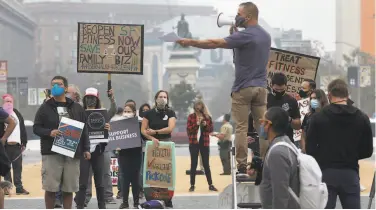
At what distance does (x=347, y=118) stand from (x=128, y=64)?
5.81 meters

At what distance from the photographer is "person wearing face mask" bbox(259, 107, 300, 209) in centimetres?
720

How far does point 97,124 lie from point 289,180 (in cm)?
592

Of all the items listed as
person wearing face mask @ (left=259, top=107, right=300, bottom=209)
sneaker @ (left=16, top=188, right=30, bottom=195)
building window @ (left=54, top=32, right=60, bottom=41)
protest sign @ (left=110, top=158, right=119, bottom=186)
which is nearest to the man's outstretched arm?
person wearing face mask @ (left=259, top=107, right=300, bottom=209)

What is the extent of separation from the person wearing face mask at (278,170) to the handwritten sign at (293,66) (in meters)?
5.24

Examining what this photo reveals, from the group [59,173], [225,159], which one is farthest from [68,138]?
[225,159]

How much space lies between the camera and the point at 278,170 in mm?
7211

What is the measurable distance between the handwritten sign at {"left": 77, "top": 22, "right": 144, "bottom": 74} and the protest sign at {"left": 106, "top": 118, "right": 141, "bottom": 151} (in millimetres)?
841

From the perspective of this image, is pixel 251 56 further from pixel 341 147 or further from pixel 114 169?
pixel 114 169

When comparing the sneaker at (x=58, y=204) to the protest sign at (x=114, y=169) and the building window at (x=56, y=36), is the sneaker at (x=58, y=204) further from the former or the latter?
the building window at (x=56, y=36)

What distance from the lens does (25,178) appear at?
22.0 meters

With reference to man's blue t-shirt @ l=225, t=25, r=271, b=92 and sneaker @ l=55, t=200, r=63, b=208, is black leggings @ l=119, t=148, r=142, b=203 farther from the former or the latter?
man's blue t-shirt @ l=225, t=25, r=271, b=92

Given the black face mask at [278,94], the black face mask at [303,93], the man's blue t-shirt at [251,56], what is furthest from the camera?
the black face mask at [303,93]

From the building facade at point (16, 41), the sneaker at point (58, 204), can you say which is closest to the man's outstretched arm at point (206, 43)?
the sneaker at point (58, 204)

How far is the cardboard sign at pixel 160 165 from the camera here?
14219mm
